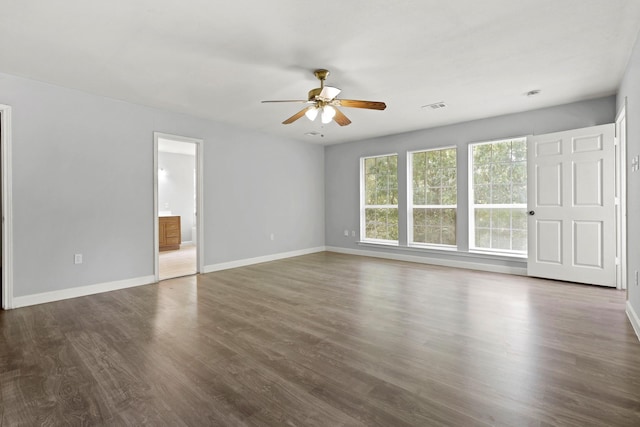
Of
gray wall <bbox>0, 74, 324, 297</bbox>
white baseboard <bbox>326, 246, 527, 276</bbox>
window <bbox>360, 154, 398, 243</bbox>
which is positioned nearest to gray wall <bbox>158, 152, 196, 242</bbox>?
gray wall <bbox>0, 74, 324, 297</bbox>

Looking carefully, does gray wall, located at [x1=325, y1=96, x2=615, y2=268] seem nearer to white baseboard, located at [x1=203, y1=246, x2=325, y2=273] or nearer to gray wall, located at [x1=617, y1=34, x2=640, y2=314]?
white baseboard, located at [x1=203, y1=246, x2=325, y2=273]

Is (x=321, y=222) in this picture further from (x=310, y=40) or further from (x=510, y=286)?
(x=310, y=40)

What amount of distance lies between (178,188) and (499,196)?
7.96m

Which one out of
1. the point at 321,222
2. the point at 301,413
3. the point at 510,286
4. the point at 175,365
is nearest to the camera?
the point at 301,413

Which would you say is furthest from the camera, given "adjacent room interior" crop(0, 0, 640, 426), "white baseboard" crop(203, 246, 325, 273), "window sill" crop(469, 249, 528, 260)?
"white baseboard" crop(203, 246, 325, 273)

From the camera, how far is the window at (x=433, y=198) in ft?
18.9

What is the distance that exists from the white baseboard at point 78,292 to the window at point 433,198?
4.69 meters

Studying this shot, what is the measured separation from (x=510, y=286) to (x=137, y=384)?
4306 mm

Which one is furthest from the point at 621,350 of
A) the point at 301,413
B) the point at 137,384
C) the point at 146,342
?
the point at 146,342

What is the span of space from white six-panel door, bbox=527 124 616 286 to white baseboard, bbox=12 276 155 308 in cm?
568

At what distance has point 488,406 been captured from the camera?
1730mm

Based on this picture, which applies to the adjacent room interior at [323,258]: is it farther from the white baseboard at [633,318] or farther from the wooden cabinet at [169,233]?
the wooden cabinet at [169,233]

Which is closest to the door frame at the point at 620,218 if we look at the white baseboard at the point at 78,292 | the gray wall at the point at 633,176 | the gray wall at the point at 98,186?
the gray wall at the point at 633,176

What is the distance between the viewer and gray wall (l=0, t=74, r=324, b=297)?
11.8 ft
